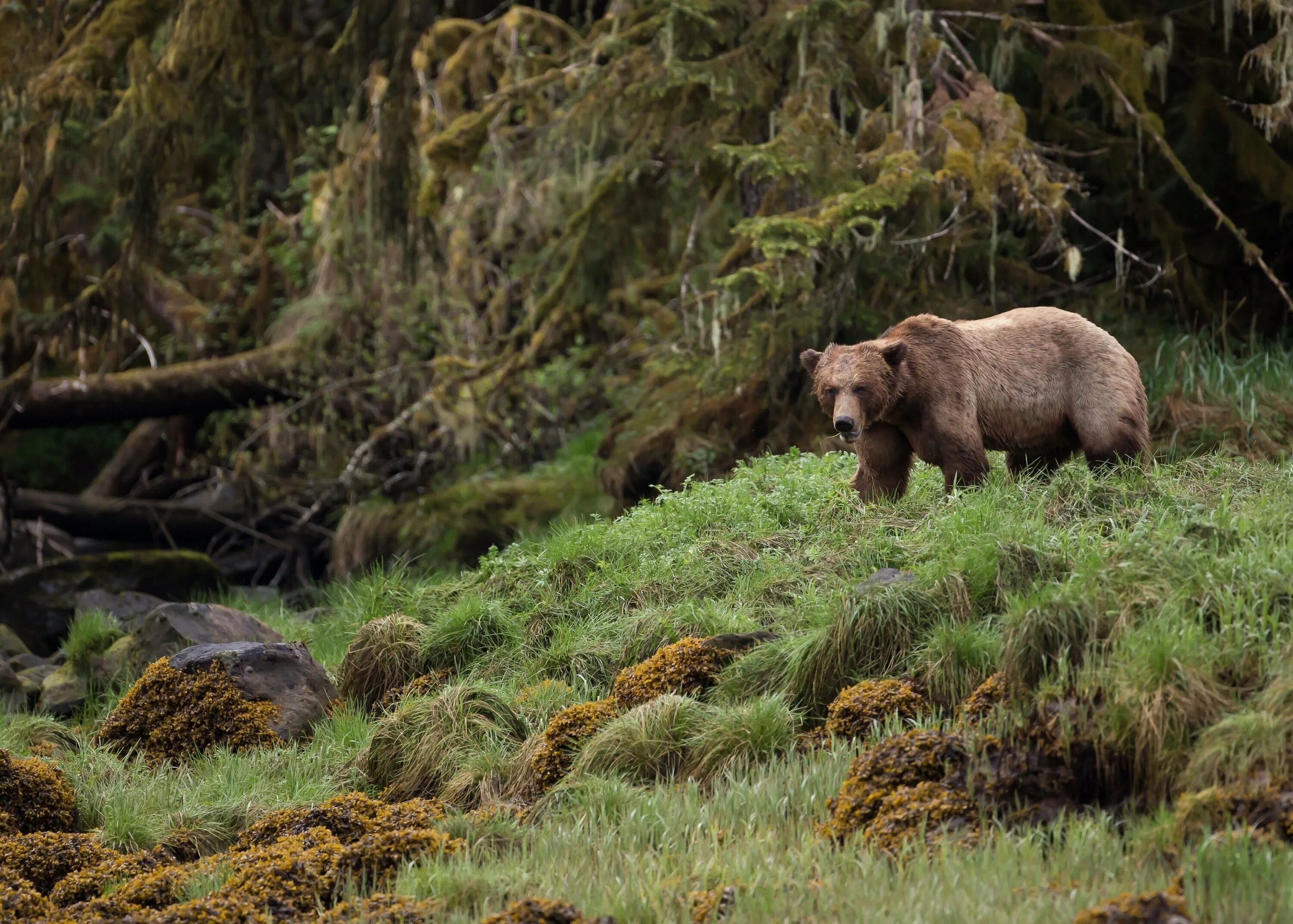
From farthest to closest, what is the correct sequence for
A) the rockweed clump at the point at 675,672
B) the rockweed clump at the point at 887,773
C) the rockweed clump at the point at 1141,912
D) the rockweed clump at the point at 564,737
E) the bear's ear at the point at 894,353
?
the bear's ear at the point at 894,353, the rockweed clump at the point at 675,672, the rockweed clump at the point at 564,737, the rockweed clump at the point at 887,773, the rockweed clump at the point at 1141,912

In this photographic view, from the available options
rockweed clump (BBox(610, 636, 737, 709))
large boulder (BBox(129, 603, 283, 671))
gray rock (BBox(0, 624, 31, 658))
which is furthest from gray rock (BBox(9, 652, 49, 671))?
rockweed clump (BBox(610, 636, 737, 709))

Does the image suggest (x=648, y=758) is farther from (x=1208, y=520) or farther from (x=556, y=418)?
(x=556, y=418)

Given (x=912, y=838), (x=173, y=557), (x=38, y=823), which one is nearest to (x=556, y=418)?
(x=173, y=557)

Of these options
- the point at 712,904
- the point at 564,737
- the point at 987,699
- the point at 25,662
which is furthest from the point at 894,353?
the point at 25,662

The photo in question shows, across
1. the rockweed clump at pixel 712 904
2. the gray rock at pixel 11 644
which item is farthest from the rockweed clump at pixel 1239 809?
the gray rock at pixel 11 644

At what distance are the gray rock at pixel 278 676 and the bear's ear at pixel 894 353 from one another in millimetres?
3702

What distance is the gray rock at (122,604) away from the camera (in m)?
12.1

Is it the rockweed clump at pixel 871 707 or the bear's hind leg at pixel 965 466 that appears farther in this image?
the bear's hind leg at pixel 965 466

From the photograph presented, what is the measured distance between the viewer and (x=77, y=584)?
13664 millimetres

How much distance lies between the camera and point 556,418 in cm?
1642

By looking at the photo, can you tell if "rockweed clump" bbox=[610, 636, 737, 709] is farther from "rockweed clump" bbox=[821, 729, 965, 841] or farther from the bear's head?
"rockweed clump" bbox=[821, 729, 965, 841]

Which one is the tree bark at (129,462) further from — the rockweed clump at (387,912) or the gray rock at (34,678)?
the rockweed clump at (387,912)

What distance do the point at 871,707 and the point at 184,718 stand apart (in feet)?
13.2

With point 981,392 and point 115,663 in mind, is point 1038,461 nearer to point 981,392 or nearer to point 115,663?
point 981,392
